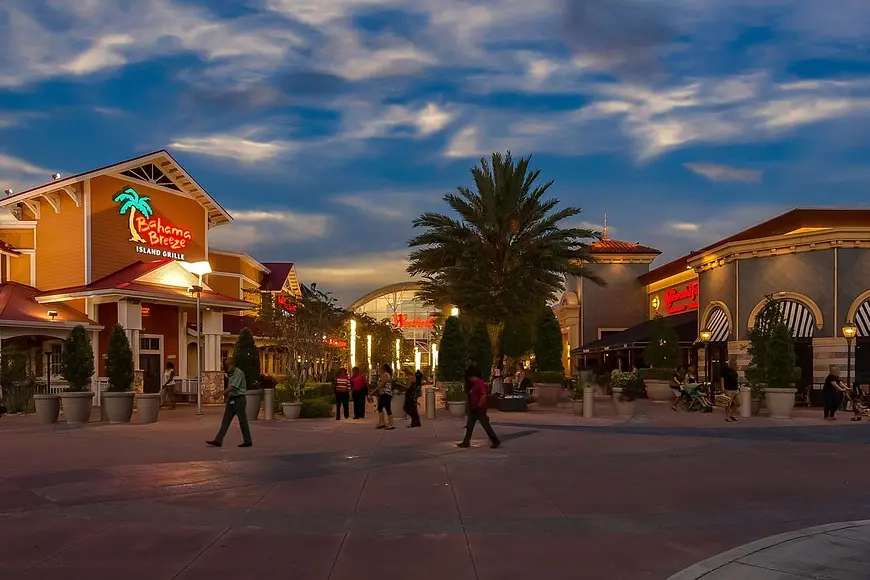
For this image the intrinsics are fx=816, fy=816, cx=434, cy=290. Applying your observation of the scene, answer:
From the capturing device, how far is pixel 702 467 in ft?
41.1

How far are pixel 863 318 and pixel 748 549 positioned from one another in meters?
25.0

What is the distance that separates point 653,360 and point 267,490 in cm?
2726

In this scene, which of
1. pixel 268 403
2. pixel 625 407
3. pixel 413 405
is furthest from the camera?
pixel 625 407

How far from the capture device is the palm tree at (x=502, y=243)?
97.5 ft

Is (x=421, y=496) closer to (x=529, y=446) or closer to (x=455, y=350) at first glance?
(x=529, y=446)

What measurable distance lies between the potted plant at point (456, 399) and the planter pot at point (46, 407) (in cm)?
1058

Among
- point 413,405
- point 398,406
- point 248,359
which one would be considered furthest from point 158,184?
point 413,405

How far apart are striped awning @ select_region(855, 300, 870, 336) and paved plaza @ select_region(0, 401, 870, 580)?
1327cm

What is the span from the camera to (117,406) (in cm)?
2075

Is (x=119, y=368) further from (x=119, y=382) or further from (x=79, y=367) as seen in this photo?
(x=79, y=367)

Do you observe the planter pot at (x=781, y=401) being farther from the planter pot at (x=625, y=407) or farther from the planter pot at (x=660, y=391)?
the planter pot at (x=660, y=391)

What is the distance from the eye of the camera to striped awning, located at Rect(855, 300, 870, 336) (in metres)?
A: 28.4

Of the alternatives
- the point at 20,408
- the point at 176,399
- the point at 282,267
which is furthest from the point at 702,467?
the point at 282,267

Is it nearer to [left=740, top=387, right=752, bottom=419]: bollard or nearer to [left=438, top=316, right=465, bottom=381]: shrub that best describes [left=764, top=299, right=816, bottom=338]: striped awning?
[left=740, top=387, right=752, bottom=419]: bollard
